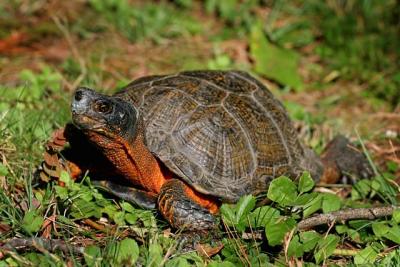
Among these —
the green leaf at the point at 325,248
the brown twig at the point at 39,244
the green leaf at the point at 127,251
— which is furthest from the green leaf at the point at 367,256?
the brown twig at the point at 39,244

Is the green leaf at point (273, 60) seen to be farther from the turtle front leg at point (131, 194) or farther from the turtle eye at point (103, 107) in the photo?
the turtle eye at point (103, 107)

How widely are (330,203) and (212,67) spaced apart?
7.57 ft

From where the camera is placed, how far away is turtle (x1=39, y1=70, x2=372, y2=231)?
3.00 meters

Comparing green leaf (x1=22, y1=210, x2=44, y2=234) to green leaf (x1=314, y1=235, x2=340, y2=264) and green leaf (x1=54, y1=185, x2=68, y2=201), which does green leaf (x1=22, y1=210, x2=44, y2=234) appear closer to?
green leaf (x1=54, y1=185, x2=68, y2=201)

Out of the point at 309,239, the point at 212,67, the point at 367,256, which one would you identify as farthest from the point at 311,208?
the point at 212,67

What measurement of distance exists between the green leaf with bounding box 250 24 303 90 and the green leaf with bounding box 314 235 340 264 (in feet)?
8.84

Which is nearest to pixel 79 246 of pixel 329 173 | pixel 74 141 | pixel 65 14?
pixel 74 141

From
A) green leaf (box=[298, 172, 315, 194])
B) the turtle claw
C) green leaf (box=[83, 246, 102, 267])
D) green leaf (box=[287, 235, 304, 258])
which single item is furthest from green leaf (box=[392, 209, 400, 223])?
green leaf (box=[83, 246, 102, 267])

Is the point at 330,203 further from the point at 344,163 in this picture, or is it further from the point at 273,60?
the point at 273,60

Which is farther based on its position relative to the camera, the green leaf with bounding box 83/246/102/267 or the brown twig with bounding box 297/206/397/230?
the brown twig with bounding box 297/206/397/230

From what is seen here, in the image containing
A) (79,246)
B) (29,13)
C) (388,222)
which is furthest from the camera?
(29,13)

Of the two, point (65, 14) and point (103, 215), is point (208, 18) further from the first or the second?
point (103, 215)

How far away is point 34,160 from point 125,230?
2.90 ft

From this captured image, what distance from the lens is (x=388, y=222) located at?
313 centimetres
